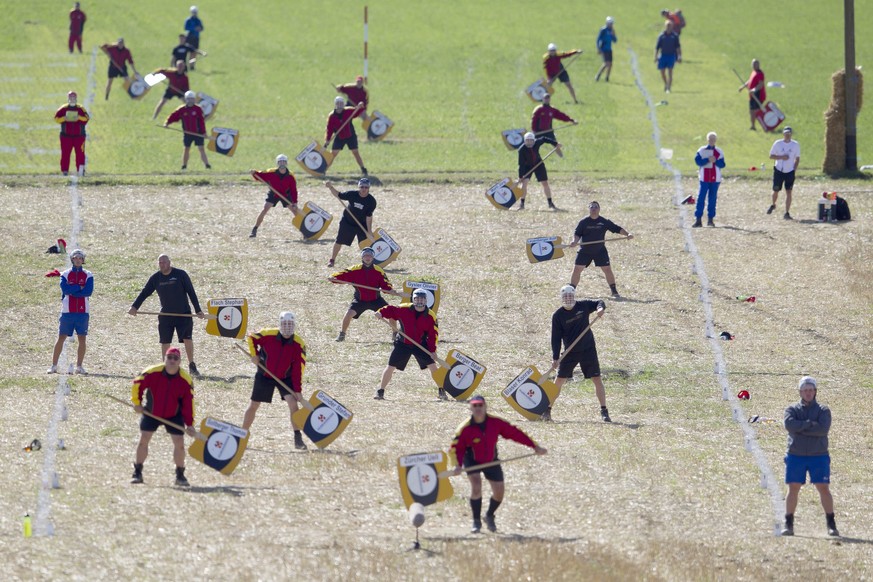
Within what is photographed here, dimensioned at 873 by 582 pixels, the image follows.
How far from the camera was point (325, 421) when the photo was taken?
724 inches

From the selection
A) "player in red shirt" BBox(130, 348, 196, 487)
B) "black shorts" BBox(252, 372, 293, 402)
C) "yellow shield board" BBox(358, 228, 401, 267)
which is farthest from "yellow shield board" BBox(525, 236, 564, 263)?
"player in red shirt" BBox(130, 348, 196, 487)

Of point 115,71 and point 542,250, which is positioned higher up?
point 115,71

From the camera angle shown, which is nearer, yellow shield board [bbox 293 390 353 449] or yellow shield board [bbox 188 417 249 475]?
yellow shield board [bbox 188 417 249 475]

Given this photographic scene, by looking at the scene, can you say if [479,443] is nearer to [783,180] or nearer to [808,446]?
[808,446]

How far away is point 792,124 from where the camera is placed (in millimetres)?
43625

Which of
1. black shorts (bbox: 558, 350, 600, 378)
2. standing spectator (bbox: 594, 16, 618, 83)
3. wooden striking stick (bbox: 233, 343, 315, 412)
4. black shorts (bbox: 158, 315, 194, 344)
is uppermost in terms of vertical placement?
standing spectator (bbox: 594, 16, 618, 83)

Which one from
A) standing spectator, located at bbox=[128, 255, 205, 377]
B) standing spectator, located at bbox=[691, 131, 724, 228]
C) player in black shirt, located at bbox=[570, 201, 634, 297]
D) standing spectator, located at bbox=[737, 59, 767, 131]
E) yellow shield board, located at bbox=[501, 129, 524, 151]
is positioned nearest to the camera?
standing spectator, located at bbox=[128, 255, 205, 377]

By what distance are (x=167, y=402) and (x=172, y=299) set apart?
17.5 ft

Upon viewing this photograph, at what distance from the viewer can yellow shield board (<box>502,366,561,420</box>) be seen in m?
20.1

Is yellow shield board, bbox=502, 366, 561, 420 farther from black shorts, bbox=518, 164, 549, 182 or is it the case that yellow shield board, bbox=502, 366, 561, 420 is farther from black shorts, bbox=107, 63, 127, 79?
black shorts, bbox=107, 63, 127, 79

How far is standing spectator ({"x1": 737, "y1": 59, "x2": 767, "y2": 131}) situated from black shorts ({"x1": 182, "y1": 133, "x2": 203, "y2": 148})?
1603cm

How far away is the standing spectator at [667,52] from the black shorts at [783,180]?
13874mm

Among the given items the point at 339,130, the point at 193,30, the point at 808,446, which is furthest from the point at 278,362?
the point at 193,30

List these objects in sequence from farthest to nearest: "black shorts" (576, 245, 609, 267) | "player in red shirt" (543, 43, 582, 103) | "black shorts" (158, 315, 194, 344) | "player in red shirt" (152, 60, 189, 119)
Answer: "player in red shirt" (543, 43, 582, 103)
"player in red shirt" (152, 60, 189, 119)
"black shorts" (576, 245, 609, 267)
"black shorts" (158, 315, 194, 344)
